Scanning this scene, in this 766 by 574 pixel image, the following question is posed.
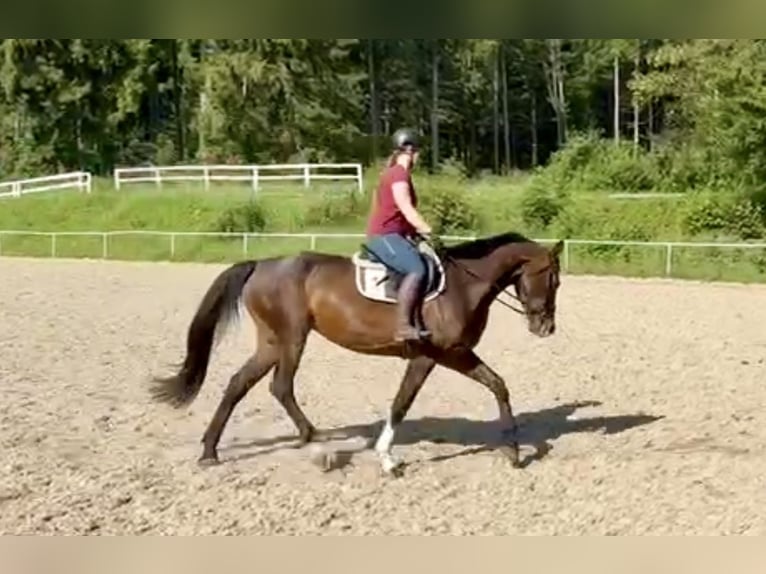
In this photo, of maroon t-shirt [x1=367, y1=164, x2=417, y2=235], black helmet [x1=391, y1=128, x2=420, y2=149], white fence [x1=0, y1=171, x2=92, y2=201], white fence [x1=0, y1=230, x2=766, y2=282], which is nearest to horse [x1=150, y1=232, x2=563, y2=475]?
maroon t-shirt [x1=367, y1=164, x2=417, y2=235]

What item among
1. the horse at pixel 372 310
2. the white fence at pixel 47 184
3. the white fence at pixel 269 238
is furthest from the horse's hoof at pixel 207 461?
the white fence at pixel 47 184

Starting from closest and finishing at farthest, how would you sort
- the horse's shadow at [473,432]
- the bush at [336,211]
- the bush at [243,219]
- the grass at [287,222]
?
the horse's shadow at [473,432], the grass at [287,222], the bush at [336,211], the bush at [243,219]

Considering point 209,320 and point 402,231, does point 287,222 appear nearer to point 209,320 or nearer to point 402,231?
point 209,320

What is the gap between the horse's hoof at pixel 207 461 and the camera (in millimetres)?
3863

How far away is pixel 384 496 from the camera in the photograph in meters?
3.46

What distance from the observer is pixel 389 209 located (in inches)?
148

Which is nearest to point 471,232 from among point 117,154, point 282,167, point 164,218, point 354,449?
point 282,167

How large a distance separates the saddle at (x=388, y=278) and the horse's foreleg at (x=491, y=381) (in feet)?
0.96

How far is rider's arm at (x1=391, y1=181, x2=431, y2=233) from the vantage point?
365cm

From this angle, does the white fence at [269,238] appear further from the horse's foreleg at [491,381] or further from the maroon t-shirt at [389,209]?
the maroon t-shirt at [389,209]

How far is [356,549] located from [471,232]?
12.3m

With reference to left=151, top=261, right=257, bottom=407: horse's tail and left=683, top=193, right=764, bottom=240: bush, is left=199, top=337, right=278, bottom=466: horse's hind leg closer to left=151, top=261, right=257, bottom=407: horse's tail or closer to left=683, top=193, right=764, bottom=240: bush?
left=151, top=261, right=257, bottom=407: horse's tail

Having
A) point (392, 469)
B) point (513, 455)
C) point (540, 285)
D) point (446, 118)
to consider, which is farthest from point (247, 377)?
point (446, 118)

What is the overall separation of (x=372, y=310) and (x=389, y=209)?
42 centimetres
